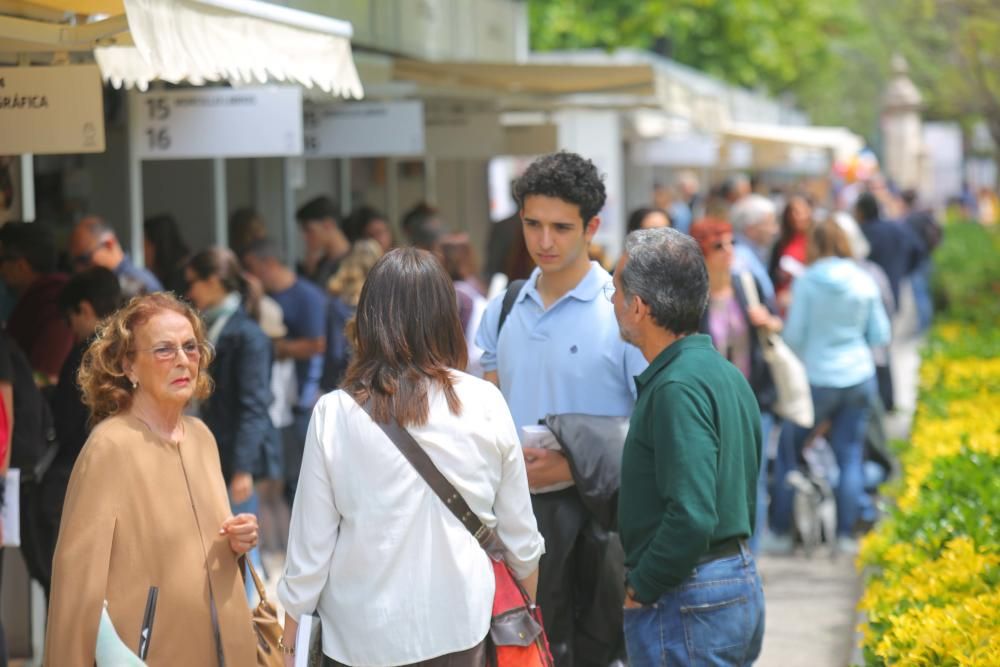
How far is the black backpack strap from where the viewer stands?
17.4ft

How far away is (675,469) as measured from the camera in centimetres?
428

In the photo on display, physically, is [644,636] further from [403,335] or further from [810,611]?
[810,611]

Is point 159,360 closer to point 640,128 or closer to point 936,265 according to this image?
point 640,128

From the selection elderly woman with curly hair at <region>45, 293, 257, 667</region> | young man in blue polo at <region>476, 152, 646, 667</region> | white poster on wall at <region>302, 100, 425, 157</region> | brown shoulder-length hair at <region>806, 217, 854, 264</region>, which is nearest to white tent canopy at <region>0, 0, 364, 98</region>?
elderly woman with curly hair at <region>45, 293, 257, 667</region>

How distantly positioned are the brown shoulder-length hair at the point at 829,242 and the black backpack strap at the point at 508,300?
4.67 m

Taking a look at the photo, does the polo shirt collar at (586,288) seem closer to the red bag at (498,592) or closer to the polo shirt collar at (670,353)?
the polo shirt collar at (670,353)

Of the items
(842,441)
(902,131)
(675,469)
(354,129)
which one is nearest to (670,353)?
(675,469)

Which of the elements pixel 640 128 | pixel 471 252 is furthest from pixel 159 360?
pixel 640 128

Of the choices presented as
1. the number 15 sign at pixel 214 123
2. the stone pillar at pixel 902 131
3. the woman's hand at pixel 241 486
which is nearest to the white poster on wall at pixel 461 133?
the number 15 sign at pixel 214 123

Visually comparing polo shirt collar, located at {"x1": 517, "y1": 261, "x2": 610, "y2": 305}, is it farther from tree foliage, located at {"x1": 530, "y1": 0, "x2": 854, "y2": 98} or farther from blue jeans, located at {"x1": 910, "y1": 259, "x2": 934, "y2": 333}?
tree foliage, located at {"x1": 530, "y1": 0, "x2": 854, "y2": 98}

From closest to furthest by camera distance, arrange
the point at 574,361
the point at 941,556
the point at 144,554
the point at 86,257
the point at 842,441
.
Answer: the point at 144,554
the point at 574,361
the point at 941,556
the point at 86,257
the point at 842,441

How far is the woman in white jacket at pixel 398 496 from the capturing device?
12.5ft

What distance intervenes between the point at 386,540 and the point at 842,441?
20.8 ft

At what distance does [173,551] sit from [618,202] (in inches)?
683
